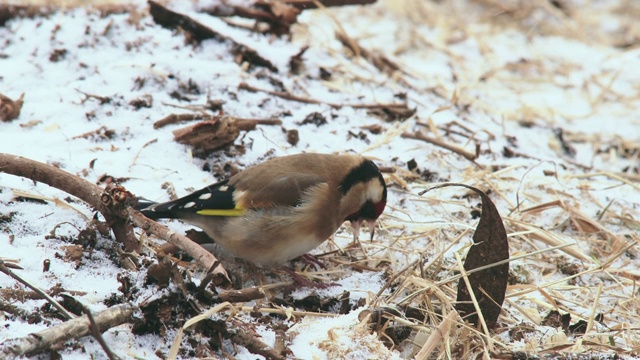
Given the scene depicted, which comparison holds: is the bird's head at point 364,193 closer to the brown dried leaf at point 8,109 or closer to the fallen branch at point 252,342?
the fallen branch at point 252,342

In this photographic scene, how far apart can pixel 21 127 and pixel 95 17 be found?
1.66 meters

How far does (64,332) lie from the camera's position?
239cm

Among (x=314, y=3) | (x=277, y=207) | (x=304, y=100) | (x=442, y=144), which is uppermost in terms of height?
(x=314, y=3)

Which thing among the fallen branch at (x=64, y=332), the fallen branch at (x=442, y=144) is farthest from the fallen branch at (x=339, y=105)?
the fallen branch at (x=64, y=332)

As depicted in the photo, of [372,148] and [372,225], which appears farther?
[372,148]

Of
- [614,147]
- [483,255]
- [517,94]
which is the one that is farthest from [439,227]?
[517,94]

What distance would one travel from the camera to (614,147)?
19.2 ft

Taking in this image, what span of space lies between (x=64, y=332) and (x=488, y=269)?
5.57 ft

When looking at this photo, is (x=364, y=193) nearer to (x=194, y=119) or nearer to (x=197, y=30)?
(x=194, y=119)

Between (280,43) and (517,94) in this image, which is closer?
(280,43)

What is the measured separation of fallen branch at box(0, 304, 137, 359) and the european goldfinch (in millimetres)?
927

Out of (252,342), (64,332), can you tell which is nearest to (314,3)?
(252,342)

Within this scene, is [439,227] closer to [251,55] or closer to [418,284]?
[418,284]

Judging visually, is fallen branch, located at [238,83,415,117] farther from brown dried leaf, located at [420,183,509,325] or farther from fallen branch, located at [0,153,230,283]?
brown dried leaf, located at [420,183,509,325]
